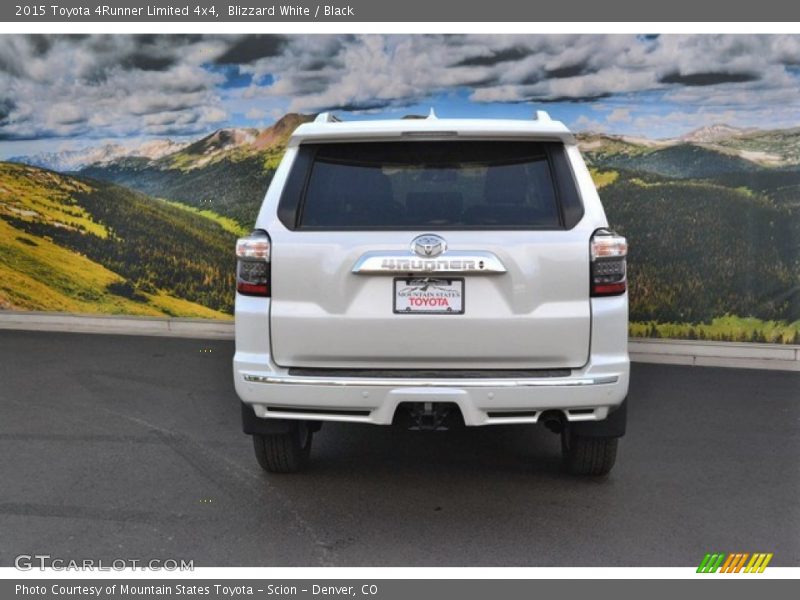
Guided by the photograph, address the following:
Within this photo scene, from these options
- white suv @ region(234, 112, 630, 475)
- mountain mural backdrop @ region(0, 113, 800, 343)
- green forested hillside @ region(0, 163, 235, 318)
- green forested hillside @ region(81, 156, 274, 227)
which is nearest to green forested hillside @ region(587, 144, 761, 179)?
mountain mural backdrop @ region(0, 113, 800, 343)

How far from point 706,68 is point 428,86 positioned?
2892 millimetres

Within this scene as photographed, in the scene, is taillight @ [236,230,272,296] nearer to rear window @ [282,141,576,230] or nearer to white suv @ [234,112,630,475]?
white suv @ [234,112,630,475]

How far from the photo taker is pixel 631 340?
9125 mm

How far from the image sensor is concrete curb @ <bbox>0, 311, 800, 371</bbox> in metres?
8.72

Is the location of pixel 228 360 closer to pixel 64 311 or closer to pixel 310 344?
pixel 64 311

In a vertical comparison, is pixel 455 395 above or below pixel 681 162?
below

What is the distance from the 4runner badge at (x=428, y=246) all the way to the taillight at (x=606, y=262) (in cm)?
73

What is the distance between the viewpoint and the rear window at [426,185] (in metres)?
4.35

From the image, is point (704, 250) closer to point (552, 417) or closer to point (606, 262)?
point (606, 262)

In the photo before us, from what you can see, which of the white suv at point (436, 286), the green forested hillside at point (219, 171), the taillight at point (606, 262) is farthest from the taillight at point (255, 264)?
the green forested hillside at point (219, 171)

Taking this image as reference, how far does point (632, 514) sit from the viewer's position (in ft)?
15.0

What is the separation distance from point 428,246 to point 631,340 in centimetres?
554

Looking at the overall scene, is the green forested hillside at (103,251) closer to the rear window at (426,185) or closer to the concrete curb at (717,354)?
the concrete curb at (717,354)

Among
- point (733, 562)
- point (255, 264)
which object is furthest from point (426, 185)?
point (733, 562)
